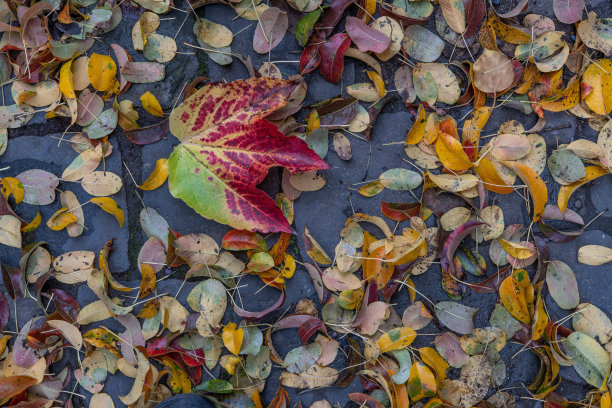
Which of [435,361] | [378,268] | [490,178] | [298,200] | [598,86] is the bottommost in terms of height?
[435,361]

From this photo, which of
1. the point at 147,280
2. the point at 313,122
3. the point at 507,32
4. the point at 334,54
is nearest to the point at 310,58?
the point at 334,54

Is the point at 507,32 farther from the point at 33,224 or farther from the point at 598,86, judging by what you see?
the point at 33,224

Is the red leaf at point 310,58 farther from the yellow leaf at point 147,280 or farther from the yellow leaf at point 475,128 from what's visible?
the yellow leaf at point 147,280

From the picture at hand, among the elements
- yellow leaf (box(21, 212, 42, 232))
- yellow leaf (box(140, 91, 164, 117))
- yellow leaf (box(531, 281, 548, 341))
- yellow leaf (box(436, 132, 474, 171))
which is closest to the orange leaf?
yellow leaf (box(436, 132, 474, 171))

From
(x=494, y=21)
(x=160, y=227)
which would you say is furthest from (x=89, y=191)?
(x=494, y=21)

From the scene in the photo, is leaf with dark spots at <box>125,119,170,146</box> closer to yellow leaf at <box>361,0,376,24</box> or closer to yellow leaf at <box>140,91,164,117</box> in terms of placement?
yellow leaf at <box>140,91,164,117</box>

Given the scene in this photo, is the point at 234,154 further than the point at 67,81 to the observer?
No

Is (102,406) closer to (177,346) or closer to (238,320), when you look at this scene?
(177,346)
